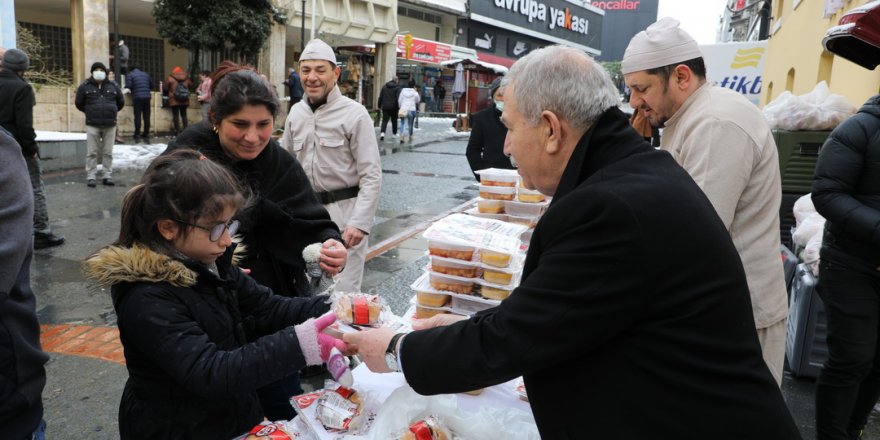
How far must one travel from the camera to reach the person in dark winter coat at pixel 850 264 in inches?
123

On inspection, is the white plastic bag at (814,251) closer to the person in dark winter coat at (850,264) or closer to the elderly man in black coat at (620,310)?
the person in dark winter coat at (850,264)

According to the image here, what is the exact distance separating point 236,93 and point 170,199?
2.99 ft

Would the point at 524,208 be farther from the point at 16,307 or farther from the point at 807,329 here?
the point at 16,307

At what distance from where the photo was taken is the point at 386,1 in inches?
1260

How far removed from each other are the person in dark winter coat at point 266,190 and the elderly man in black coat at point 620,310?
1.56m

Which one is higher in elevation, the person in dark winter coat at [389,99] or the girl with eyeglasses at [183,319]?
the person in dark winter coat at [389,99]

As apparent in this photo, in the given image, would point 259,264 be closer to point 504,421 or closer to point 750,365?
point 504,421

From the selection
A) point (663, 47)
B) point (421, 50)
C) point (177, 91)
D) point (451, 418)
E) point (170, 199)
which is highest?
point (421, 50)

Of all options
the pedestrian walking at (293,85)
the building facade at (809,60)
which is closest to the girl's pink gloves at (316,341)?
the building facade at (809,60)

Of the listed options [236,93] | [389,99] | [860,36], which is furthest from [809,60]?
[389,99]

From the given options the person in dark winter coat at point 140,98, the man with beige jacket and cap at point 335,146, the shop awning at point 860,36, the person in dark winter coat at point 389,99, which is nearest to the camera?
the shop awning at point 860,36

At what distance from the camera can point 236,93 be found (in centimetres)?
271

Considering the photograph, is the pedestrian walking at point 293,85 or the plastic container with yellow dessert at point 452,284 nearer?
the plastic container with yellow dessert at point 452,284

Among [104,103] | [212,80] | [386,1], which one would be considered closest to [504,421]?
[212,80]
